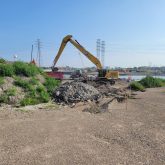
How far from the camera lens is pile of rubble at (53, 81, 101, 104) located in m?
16.8

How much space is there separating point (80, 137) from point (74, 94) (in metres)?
8.00

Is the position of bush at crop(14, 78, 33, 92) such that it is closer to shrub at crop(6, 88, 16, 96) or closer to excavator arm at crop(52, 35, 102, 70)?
shrub at crop(6, 88, 16, 96)

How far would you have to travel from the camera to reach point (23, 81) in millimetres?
16906

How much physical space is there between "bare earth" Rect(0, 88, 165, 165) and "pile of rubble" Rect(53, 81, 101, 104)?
2521 millimetres

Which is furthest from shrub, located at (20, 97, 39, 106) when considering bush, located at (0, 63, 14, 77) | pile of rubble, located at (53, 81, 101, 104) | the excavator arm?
the excavator arm

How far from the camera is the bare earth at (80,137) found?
7.61m

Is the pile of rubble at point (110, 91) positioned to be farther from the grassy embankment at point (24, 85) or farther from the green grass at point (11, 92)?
the green grass at point (11, 92)

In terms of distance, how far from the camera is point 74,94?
Answer: 17469mm

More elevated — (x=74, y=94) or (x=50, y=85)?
(x=50, y=85)

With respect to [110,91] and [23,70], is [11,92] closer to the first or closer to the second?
[23,70]

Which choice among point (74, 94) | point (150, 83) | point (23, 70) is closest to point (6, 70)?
point (23, 70)

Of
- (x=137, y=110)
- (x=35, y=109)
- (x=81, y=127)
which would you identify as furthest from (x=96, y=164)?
(x=137, y=110)

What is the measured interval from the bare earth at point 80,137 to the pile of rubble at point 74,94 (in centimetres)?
252

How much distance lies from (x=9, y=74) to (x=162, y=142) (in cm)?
1105
